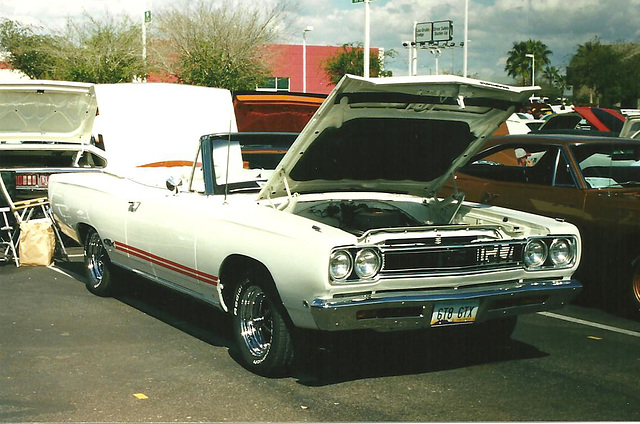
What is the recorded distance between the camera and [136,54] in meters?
31.6

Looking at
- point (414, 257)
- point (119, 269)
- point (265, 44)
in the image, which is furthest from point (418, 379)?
point (265, 44)

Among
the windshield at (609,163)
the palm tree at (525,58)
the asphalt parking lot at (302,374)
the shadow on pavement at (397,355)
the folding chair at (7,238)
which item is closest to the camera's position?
the asphalt parking lot at (302,374)

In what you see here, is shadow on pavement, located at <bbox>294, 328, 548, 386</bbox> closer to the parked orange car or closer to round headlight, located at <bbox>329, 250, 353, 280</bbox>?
round headlight, located at <bbox>329, 250, 353, 280</bbox>

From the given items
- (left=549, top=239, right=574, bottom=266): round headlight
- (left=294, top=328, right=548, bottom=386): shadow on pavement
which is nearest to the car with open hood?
(left=294, top=328, right=548, bottom=386): shadow on pavement

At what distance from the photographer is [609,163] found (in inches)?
312

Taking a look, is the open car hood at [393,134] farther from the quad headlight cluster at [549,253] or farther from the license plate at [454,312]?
the license plate at [454,312]

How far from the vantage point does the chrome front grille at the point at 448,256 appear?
16.4 feet

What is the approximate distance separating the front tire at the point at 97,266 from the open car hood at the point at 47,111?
2.92 metres

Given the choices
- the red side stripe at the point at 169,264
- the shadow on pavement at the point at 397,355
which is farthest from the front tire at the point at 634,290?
the red side stripe at the point at 169,264

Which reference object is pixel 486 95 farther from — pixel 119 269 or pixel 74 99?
pixel 74 99

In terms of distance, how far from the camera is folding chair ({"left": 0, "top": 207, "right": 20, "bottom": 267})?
9.19 metres

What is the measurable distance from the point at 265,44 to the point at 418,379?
3069 centimetres

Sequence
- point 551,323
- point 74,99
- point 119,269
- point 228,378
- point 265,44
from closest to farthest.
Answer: point 228,378 < point 551,323 < point 119,269 < point 74,99 < point 265,44

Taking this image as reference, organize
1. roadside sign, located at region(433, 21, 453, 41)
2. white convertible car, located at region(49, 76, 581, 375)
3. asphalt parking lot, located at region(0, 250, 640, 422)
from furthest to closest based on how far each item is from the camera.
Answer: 1. roadside sign, located at region(433, 21, 453, 41)
2. white convertible car, located at region(49, 76, 581, 375)
3. asphalt parking lot, located at region(0, 250, 640, 422)
